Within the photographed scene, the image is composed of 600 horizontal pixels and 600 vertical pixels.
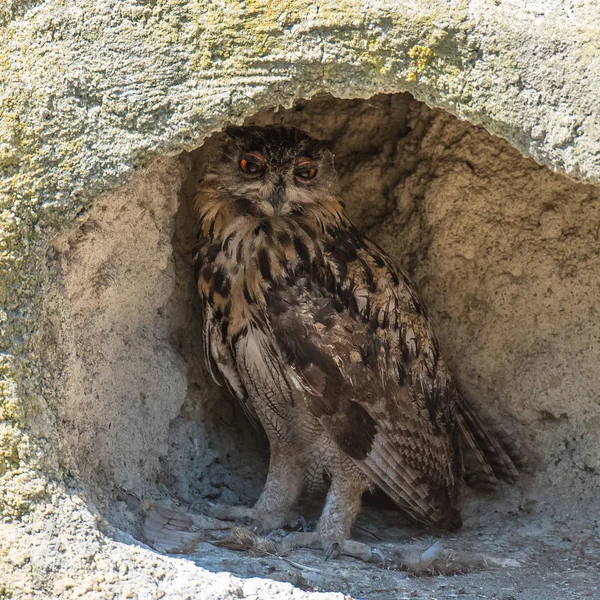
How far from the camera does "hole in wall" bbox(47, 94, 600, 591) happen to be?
11.5 feet

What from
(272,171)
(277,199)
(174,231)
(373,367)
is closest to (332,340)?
(373,367)

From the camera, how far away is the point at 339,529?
3.61m

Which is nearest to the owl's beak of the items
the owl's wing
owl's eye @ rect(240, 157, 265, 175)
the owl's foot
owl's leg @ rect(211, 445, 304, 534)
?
owl's eye @ rect(240, 157, 265, 175)

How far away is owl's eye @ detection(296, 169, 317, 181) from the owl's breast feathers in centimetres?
14

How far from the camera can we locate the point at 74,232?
118 inches

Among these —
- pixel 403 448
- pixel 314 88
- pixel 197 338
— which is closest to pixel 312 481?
pixel 403 448

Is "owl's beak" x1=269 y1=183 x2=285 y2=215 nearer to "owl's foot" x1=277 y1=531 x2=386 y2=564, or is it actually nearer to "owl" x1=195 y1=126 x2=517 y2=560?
"owl" x1=195 y1=126 x2=517 y2=560

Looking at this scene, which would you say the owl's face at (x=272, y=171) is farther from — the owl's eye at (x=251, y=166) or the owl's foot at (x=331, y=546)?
the owl's foot at (x=331, y=546)

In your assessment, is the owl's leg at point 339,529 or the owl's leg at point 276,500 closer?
the owl's leg at point 339,529

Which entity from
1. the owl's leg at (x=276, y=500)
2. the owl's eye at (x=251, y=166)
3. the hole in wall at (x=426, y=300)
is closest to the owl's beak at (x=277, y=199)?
the owl's eye at (x=251, y=166)

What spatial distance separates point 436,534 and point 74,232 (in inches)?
78.1

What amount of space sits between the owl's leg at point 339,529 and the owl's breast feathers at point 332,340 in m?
0.11

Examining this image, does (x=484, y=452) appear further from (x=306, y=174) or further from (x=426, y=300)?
(x=306, y=174)

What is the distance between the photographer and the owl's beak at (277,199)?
3.51 meters
